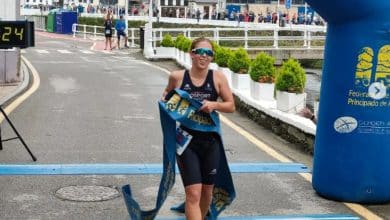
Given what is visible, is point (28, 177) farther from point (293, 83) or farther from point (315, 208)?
point (293, 83)

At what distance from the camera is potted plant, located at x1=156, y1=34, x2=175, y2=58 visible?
2489cm

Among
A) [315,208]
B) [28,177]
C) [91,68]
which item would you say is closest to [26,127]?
[28,177]

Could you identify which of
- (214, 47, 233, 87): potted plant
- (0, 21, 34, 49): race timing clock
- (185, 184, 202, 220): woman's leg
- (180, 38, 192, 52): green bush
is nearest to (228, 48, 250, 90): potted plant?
(214, 47, 233, 87): potted plant

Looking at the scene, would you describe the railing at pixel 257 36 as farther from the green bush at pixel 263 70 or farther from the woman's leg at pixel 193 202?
the woman's leg at pixel 193 202

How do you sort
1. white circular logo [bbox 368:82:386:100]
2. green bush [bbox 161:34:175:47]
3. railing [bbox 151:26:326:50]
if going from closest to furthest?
1. white circular logo [bbox 368:82:386:100]
2. green bush [bbox 161:34:175:47]
3. railing [bbox 151:26:326:50]

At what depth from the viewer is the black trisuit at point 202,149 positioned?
5164mm

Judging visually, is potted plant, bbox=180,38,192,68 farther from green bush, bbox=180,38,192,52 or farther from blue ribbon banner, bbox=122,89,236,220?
blue ribbon banner, bbox=122,89,236,220

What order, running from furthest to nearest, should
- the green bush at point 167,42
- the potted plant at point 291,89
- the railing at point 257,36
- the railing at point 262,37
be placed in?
the railing at point 257,36, the railing at point 262,37, the green bush at point 167,42, the potted plant at point 291,89

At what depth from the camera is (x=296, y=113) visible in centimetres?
1037

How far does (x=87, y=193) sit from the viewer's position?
6840 millimetres

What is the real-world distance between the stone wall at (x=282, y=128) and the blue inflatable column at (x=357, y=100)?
247cm

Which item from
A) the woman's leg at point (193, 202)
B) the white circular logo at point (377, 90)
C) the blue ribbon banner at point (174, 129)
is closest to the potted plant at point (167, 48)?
the white circular logo at point (377, 90)

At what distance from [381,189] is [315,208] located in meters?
0.69

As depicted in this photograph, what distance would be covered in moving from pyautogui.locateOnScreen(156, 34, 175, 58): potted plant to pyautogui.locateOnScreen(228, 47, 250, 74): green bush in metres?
10.4
